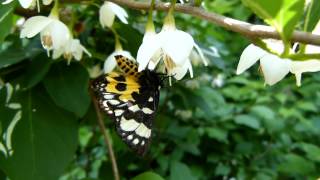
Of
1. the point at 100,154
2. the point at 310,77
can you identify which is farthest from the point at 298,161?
the point at 100,154

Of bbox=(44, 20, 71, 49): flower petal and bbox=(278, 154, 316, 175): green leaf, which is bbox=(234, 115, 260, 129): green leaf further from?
bbox=(44, 20, 71, 49): flower petal

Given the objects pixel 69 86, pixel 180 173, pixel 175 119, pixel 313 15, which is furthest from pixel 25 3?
pixel 175 119

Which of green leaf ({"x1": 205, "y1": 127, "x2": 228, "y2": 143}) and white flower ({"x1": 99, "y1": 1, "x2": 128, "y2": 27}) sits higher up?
white flower ({"x1": 99, "y1": 1, "x2": 128, "y2": 27})

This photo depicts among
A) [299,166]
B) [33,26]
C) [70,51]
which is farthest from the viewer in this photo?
[299,166]

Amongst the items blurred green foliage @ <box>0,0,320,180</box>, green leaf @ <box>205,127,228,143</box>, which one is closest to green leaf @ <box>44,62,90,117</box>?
blurred green foliage @ <box>0,0,320,180</box>

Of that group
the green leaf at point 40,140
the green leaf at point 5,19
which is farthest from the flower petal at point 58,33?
the green leaf at point 40,140

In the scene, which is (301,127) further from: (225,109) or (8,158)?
(8,158)

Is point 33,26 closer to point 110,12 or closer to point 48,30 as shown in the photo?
point 48,30
